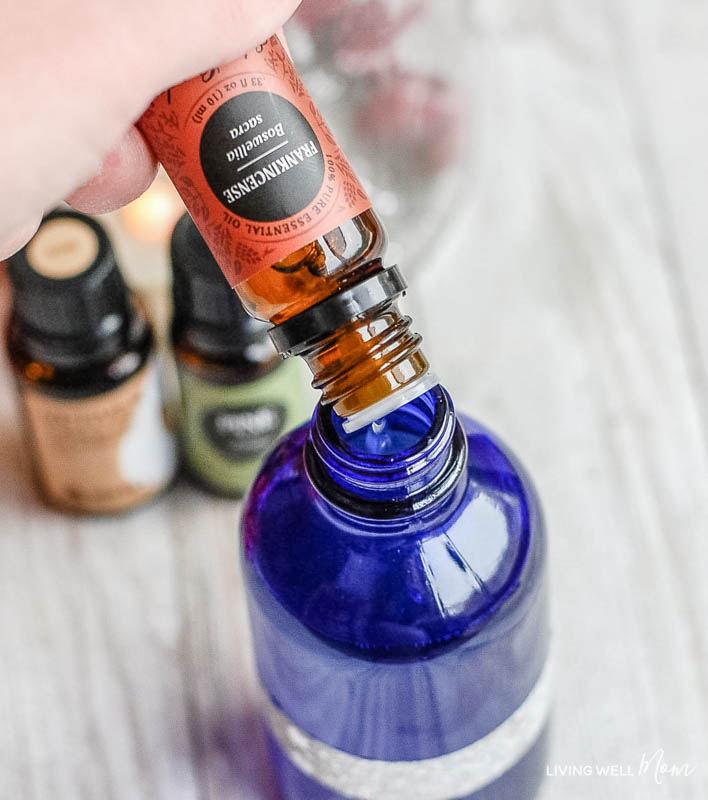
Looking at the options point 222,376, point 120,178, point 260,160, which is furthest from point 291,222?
point 222,376

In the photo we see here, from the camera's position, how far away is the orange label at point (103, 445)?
0.58 metres

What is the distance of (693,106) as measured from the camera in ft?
2.52

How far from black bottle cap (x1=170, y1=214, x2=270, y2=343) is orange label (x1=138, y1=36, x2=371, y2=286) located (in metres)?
0.16

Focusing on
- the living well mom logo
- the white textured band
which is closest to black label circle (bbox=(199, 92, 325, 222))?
the white textured band

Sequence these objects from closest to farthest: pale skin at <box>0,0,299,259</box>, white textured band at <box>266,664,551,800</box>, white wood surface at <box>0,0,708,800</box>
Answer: pale skin at <box>0,0,299,259</box> < white textured band at <box>266,664,551,800</box> < white wood surface at <box>0,0,708,800</box>

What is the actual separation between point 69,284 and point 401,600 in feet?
0.79

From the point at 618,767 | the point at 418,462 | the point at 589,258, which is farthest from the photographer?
the point at 589,258

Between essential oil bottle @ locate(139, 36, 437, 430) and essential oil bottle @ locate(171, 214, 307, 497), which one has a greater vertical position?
essential oil bottle @ locate(139, 36, 437, 430)

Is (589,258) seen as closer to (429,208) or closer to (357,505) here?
(429,208)

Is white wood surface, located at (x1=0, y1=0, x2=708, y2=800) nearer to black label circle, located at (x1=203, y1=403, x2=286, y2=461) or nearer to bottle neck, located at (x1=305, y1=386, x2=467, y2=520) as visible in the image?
black label circle, located at (x1=203, y1=403, x2=286, y2=461)

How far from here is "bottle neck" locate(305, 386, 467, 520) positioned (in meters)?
0.38

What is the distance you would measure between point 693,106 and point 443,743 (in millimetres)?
515

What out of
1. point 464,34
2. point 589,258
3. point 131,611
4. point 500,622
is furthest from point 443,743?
point 464,34

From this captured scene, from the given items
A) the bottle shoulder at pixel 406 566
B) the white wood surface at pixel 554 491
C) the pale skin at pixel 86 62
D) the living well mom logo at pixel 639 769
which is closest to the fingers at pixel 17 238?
the pale skin at pixel 86 62
